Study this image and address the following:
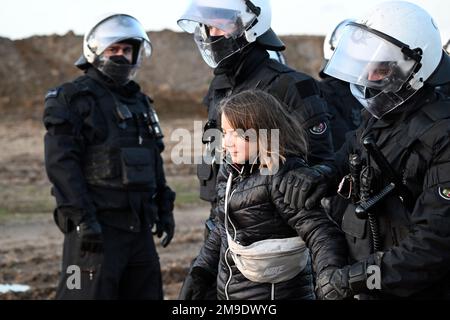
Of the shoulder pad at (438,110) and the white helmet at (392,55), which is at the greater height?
the white helmet at (392,55)

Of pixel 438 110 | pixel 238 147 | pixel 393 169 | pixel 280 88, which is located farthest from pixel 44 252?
pixel 438 110

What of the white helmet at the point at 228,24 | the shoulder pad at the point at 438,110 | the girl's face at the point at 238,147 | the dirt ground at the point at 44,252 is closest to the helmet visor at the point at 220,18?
the white helmet at the point at 228,24

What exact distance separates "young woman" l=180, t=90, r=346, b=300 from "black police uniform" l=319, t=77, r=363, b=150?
2424 mm

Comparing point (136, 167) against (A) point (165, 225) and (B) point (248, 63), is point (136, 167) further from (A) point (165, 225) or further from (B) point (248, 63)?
(B) point (248, 63)

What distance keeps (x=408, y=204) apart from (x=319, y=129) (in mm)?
1181

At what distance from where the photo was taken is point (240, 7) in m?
5.12

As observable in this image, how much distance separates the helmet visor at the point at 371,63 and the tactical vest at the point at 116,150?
267 cm

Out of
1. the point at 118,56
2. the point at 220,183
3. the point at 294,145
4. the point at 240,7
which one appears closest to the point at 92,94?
the point at 118,56

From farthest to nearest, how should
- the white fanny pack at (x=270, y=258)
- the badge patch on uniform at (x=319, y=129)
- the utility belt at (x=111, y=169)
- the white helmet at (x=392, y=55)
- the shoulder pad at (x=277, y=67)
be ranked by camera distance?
the utility belt at (x=111, y=169) < the shoulder pad at (x=277, y=67) < the badge patch on uniform at (x=319, y=129) < the white fanny pack at (x=270, y=258) < the white helmet at (x=392, y=55)

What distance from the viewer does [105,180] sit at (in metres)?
6.31

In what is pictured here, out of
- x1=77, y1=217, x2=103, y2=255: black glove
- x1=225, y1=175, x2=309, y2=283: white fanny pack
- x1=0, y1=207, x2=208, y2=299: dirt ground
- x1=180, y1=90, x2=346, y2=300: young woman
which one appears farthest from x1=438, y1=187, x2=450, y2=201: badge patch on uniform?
x1=0, y1=207, x2=208, y2=299: dirt ground

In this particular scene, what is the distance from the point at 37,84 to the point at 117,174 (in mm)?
24228

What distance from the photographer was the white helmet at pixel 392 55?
3.77 metres

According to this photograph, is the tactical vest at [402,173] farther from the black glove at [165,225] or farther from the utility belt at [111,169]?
the black glove at [165,225]
